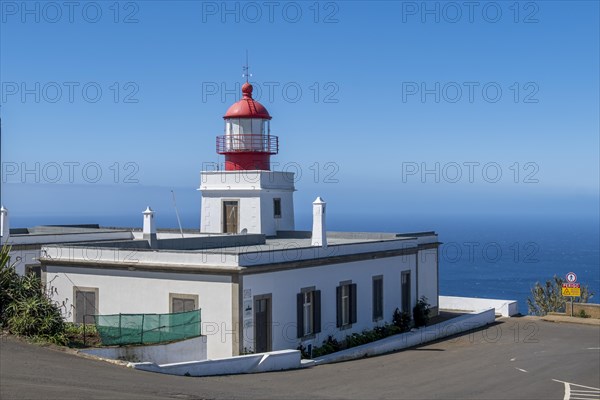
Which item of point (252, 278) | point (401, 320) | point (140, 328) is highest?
point (252, 278)

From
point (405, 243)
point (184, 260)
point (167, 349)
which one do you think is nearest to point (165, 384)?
point (167, 349)

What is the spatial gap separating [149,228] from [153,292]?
426 cm

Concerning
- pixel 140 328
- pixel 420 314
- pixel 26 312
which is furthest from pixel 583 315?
pixel 26 312

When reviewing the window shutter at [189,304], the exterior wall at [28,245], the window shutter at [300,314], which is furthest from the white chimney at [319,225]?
the exterior wall at [28,245]

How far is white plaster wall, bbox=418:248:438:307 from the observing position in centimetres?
3080

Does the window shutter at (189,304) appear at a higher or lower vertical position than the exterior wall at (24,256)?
lower

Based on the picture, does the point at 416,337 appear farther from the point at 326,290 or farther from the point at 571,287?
the point at 571,287

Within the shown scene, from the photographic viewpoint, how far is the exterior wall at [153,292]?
68.8 ft

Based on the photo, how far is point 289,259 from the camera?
74.7 feet

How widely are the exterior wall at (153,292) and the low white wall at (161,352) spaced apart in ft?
2.86

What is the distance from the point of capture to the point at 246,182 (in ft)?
103

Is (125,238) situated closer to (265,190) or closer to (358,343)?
(265,190)

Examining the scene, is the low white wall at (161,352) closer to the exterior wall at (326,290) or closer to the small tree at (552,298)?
the exterior wall at (326,290)

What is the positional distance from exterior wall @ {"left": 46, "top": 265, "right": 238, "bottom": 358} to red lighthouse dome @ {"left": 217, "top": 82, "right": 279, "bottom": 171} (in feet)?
33.2
